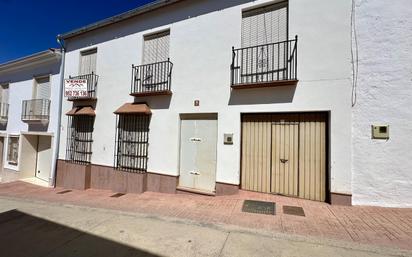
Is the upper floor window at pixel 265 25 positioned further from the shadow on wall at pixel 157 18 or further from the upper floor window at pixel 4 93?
the upper floor window at pixel 4 93

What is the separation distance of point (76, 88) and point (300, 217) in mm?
9645

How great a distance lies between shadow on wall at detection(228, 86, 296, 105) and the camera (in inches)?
237

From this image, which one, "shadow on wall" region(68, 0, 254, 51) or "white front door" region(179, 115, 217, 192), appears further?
"shadow on wall" region(68, 0, 254, 51)

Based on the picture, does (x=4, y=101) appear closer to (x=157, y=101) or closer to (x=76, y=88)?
(x=76, y=88)

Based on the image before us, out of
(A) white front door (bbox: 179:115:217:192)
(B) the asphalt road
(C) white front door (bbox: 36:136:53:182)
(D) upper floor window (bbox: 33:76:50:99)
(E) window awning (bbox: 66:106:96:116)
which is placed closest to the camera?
(B) the asphalt road

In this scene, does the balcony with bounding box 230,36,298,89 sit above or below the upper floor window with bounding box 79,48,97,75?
below

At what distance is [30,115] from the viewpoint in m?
11.4

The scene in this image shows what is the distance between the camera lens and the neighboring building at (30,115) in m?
10.9

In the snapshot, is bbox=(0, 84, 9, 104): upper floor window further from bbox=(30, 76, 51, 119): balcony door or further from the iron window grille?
the iron window grille

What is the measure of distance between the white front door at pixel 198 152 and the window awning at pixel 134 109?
1.45 metres

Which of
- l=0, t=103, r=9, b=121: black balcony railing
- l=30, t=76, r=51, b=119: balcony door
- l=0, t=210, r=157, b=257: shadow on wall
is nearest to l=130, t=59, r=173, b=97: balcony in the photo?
l=0, t=210, r=157, b=257: shadow on wall

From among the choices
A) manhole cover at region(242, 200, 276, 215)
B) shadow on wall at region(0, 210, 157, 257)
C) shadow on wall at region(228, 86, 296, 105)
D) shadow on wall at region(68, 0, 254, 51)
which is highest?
shadow on wall at region(68, 0, 254, 51)

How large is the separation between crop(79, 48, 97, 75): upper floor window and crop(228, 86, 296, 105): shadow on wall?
6.78 m

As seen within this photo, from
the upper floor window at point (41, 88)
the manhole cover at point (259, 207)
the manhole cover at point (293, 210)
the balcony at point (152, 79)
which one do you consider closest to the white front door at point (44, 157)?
the upper floor window at point (41, 88)
